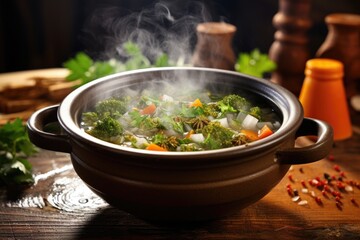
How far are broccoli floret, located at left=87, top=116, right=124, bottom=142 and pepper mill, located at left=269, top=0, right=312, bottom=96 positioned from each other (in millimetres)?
1883

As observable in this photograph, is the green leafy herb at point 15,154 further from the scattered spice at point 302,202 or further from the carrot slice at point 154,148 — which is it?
the scattered spice at point 302,202

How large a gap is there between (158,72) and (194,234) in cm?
82

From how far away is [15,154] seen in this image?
8.90ft

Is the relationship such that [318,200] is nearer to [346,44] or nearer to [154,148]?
[154,148]

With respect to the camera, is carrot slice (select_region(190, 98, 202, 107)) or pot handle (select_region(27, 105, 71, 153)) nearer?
pot handle (select_region(27, 105, 71, 153))

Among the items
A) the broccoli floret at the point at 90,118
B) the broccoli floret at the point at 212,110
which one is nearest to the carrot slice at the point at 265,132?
the broccoli floret at the point at 212,110

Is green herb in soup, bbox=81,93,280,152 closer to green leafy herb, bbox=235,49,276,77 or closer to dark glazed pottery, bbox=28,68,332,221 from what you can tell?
dark glazed pottery, bbox=28,68,332,221

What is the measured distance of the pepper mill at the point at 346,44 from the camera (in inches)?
135

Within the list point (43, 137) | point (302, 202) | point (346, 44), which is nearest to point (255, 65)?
point (346, 44)

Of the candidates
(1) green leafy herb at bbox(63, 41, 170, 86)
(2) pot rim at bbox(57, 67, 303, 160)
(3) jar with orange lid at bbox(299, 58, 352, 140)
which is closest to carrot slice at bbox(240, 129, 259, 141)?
(2) pot rim at bbox(57, 67, 303, 160)

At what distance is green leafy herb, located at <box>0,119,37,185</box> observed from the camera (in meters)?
2.51

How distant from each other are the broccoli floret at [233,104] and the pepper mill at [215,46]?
109 cm

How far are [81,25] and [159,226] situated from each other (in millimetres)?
3645

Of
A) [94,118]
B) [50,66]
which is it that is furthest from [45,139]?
[50,66]
